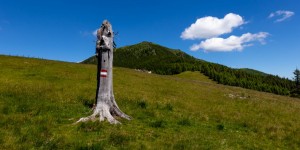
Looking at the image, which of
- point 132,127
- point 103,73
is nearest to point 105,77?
point 103,73

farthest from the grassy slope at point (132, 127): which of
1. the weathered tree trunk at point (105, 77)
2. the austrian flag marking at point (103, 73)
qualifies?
the austrian flag marking at point (103, 73)

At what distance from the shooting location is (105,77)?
16594mm

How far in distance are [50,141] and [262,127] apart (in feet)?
43.2

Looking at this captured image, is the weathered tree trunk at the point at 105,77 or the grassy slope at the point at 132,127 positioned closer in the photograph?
the grassy slope at the point at 132,127

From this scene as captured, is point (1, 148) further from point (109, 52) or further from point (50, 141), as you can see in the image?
point (109, 52)

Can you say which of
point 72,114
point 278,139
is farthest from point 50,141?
point 278,139

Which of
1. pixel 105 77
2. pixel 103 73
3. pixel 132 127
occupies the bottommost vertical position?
pixel 132 127

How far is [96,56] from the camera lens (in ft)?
57.3

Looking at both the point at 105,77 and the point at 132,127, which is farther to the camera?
the point at 105,77

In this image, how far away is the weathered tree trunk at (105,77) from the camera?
16002 mm

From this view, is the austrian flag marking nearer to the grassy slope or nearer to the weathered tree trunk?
the weathered tree trunk

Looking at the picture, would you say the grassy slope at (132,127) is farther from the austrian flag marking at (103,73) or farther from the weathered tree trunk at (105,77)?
the austrian flag marking at (103,73)

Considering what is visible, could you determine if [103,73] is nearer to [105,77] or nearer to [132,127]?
[105,77]

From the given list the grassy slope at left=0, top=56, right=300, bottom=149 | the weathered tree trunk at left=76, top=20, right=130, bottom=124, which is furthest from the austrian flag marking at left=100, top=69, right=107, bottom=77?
the grassy slope at left=0, top=56, right=300, bottom=149
